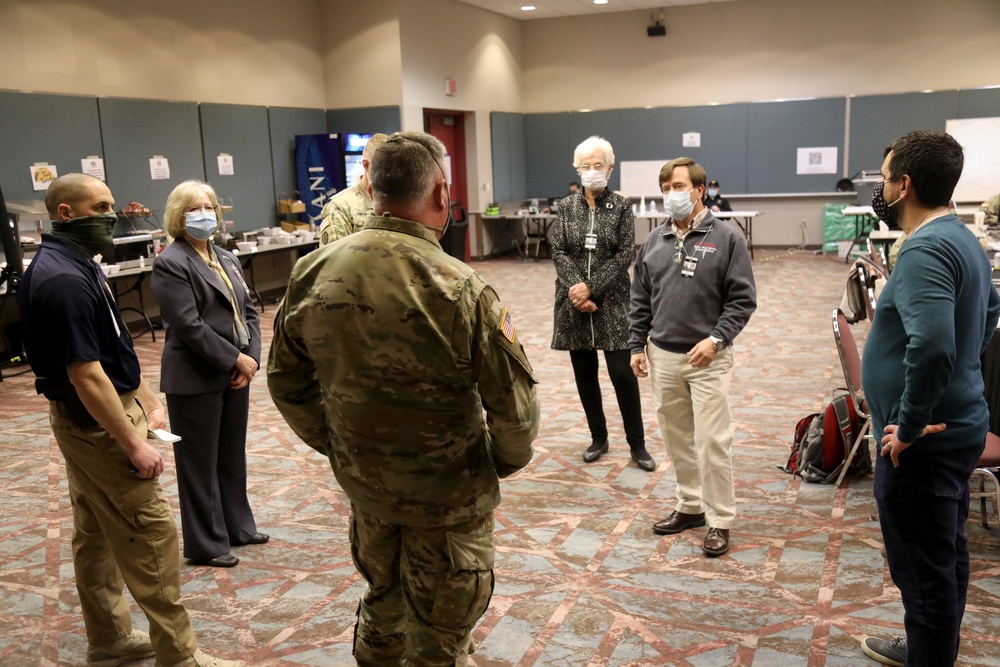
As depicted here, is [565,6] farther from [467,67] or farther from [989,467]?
[989,467]

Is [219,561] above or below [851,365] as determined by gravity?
below

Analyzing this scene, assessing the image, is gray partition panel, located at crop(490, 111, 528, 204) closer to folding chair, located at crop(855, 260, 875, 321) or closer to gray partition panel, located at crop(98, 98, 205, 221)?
gray partition panel, located at crop(98, 98, 205, 221)

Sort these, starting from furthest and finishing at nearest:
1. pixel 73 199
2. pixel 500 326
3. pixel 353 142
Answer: pixel 353 142 < pixel 73 199 < pixel 500 326

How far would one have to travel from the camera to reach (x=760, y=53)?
555 inches

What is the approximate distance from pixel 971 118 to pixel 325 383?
1371 centimetres

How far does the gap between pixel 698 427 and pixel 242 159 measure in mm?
8438

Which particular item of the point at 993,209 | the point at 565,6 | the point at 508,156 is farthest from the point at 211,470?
the point at 565,6

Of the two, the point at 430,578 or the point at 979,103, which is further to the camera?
the point at 979,103

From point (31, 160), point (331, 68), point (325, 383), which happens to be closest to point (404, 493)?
point (325, 383)

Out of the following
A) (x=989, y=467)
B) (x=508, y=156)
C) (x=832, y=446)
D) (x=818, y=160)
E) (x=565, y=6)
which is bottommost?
(x=832, y=446)

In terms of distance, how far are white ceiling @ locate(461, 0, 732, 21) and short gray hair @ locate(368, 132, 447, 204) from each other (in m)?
12.2

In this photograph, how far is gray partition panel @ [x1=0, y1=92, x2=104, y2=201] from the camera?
786cm

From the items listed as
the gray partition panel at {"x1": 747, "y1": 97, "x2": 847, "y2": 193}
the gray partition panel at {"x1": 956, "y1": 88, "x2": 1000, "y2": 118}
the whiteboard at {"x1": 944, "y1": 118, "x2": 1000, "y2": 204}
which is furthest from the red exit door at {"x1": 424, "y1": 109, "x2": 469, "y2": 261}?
the gray partition panel at {"x1": 956, "y1": 88, "x2": 1000, "y2": 118}

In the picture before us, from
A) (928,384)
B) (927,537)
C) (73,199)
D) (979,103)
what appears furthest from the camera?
(979,103)
